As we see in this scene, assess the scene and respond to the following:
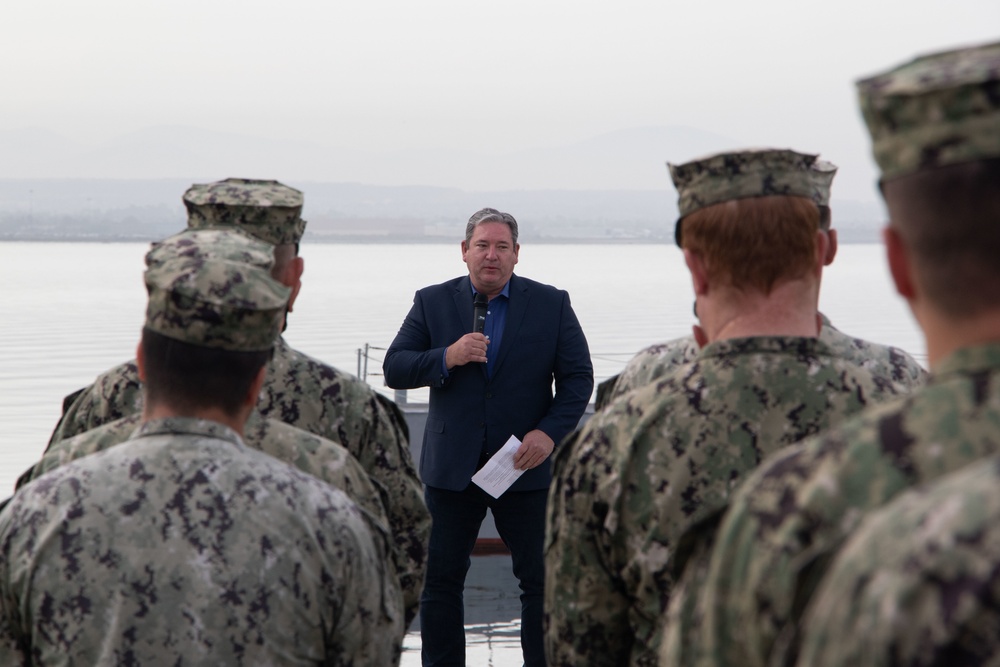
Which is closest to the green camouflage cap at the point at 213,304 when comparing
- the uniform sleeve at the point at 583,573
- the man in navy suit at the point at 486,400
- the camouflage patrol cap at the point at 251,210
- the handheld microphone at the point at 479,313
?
the uniform sleeve at the point at 583,573

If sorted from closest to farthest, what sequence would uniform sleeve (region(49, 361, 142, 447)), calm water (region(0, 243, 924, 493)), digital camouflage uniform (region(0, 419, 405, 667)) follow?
digital camouflage uniform (region(0, 419, 405, 667)) < uniform sleeve (region(49, 361, 142, 447)) < calm water (region(0, 243, 924, 493))

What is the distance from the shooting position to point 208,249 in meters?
2.01

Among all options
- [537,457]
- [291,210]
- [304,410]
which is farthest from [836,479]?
[537,457]

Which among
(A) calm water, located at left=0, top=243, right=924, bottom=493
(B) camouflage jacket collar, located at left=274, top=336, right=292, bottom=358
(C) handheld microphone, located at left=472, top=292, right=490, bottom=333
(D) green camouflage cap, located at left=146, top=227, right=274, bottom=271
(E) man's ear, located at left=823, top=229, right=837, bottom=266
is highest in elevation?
(D) green camouflage cap, located at left=146, top=227, right=274, bottom=271

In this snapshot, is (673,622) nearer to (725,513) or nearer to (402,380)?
(725,513)

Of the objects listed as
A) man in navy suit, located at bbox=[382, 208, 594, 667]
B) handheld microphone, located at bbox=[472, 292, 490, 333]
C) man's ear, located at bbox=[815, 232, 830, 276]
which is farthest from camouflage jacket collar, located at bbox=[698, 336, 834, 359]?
handheld microphone, located at bbox=[472, 292, 490, 333]

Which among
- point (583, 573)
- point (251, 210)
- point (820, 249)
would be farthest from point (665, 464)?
point (251, 210)

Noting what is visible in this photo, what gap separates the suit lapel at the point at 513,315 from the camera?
4.70 metres

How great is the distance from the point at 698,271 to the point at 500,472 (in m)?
2.55

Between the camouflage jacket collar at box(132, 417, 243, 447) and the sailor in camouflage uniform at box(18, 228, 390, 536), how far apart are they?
0.89ft

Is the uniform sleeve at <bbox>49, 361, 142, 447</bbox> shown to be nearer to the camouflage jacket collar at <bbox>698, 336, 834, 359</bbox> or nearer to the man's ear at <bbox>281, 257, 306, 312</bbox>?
the man's ear at <bbox>281, 257, 306, 312</bbox>

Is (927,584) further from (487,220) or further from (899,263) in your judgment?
(487,220)

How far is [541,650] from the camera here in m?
4.48

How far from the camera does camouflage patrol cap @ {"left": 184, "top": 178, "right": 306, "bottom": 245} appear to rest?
114 inches
